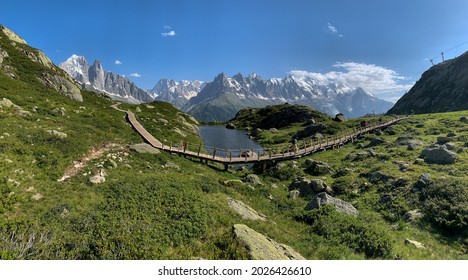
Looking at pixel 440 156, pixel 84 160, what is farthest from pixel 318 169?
pixel 84 160

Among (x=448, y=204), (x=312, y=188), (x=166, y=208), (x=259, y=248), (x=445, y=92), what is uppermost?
(x=445, y=92)

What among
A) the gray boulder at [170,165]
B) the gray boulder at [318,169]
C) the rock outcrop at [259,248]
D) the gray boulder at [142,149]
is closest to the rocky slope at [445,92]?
the gray boulder at [318,169]

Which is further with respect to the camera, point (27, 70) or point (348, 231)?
point (27, 70)

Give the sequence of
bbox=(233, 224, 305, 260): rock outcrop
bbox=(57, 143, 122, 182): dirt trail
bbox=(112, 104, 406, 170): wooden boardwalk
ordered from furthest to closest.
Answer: bbox=(112, 104, 406, 170): wooden boardwalk → bbox=(57, 143, 122, 182): dirt trail → bbox=(233, 224, 305, 260): rock outcrop

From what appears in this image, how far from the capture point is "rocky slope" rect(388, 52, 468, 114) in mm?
149750

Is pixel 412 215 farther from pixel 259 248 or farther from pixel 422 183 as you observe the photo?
pixel 259 248

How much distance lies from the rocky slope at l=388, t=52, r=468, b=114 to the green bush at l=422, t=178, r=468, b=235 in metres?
157

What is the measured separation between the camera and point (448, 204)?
17531 mm

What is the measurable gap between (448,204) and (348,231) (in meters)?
8.01

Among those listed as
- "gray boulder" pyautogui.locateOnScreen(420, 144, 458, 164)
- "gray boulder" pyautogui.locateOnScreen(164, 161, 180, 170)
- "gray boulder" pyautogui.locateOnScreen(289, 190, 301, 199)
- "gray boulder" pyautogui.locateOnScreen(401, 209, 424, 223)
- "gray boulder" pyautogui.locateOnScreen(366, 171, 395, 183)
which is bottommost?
"gray boulder" pyautogui.locateOnScreen(289, 190, 301, 199)

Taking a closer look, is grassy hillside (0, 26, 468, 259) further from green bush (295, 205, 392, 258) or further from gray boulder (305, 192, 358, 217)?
gray boulder (305, 192, 358, 217)

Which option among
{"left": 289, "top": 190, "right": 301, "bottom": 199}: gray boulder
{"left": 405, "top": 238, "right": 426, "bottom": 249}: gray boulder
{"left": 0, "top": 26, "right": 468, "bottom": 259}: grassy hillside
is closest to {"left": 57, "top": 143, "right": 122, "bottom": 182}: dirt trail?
{"left": 0, "top": 26, "right": 468, "bottom": 259}: grassy hillside

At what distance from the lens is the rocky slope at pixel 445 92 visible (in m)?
150

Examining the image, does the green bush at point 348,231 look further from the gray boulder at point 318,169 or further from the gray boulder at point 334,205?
the gray boulder at point 318,169
